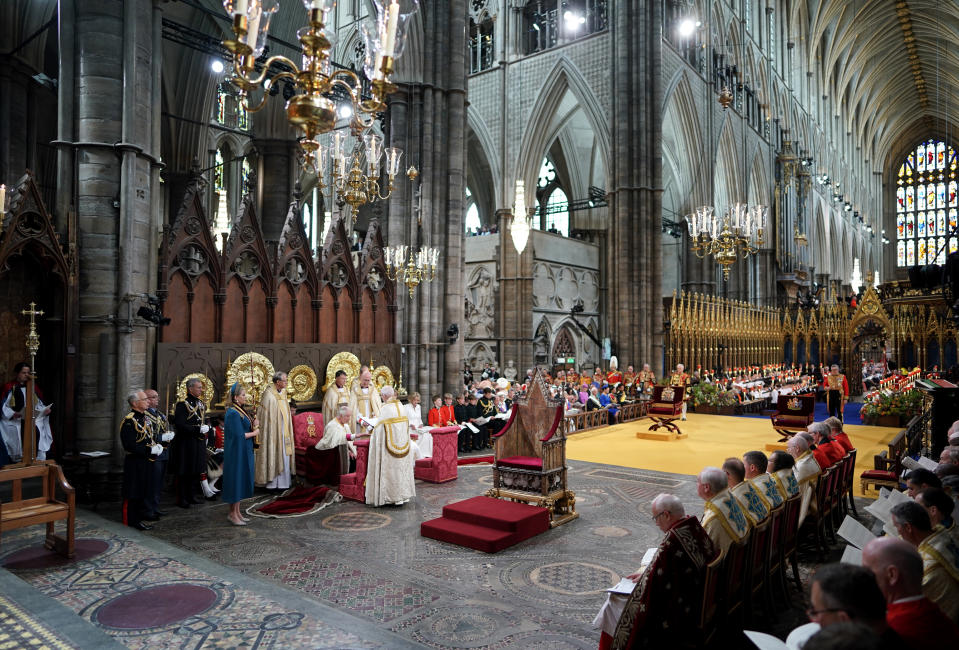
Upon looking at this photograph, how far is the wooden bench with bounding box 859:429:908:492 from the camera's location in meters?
7.31

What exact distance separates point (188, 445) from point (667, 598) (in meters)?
6.12

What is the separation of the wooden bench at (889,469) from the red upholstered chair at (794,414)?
6.62ft

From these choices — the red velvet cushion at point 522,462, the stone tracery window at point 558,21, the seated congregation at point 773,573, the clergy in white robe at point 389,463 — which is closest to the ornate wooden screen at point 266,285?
the clergy in white robe at point 389,463

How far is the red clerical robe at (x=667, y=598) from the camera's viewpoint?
3.41 metres

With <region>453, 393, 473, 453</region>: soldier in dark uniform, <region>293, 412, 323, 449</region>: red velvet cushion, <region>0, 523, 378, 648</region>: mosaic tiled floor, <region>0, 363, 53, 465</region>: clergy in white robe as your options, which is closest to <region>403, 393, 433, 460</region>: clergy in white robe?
<region>293, 412, 323, 449</region>: red velvet cushion

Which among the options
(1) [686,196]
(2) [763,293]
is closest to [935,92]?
(2) [763,293]

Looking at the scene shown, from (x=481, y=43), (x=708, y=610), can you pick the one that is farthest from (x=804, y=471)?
(x=481, y=43)

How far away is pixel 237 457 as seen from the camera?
6.96 metres

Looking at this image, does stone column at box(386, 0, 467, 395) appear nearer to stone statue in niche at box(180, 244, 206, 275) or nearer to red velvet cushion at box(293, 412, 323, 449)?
red velvet cushion at box(293, 412, 323, 449)

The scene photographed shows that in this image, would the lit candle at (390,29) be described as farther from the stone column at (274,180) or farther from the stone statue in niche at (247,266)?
the stone column at (274,180)

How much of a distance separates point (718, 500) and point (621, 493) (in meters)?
4.50

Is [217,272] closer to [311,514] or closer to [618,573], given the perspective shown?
[311,514]

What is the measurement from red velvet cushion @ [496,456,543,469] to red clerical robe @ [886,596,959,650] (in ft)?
16.7

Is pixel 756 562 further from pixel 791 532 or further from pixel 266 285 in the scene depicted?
Answer: pixel 266 285
